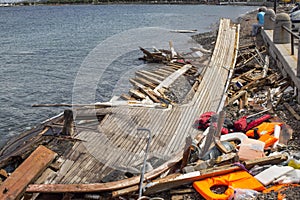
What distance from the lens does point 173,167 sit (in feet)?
32.7

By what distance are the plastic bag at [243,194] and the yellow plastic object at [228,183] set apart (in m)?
0.11

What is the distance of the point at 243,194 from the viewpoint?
8.27 m

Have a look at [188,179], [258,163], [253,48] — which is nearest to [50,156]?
[188,179]

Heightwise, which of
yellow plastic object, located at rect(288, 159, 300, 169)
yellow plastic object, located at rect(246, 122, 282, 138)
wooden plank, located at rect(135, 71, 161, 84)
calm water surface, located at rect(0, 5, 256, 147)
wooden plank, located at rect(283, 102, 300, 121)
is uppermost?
wooden plank, located at rect(283, 102, 300, 121)

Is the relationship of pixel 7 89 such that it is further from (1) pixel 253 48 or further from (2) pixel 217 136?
(2) pixel 217 136

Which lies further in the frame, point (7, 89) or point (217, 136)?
→ point (7, 89)

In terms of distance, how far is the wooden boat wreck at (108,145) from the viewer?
31.7 ft

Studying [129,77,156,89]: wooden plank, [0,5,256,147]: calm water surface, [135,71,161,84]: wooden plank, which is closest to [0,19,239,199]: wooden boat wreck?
[129,77,156,89]: wooden plank

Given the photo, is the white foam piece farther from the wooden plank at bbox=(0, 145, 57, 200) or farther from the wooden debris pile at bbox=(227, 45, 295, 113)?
the wooden plank at bbox=(0, 145, 57, 200)

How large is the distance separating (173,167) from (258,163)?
2108 millimetres

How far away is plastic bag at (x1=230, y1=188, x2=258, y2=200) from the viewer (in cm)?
820

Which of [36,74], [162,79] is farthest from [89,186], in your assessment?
[36,74]

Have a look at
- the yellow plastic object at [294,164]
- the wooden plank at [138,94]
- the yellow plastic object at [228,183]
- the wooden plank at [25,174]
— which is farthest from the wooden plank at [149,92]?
the yellow plastic object at [294,164]

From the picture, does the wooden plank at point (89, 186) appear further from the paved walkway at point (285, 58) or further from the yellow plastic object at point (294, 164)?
the paved walkway at point (285, 58)
